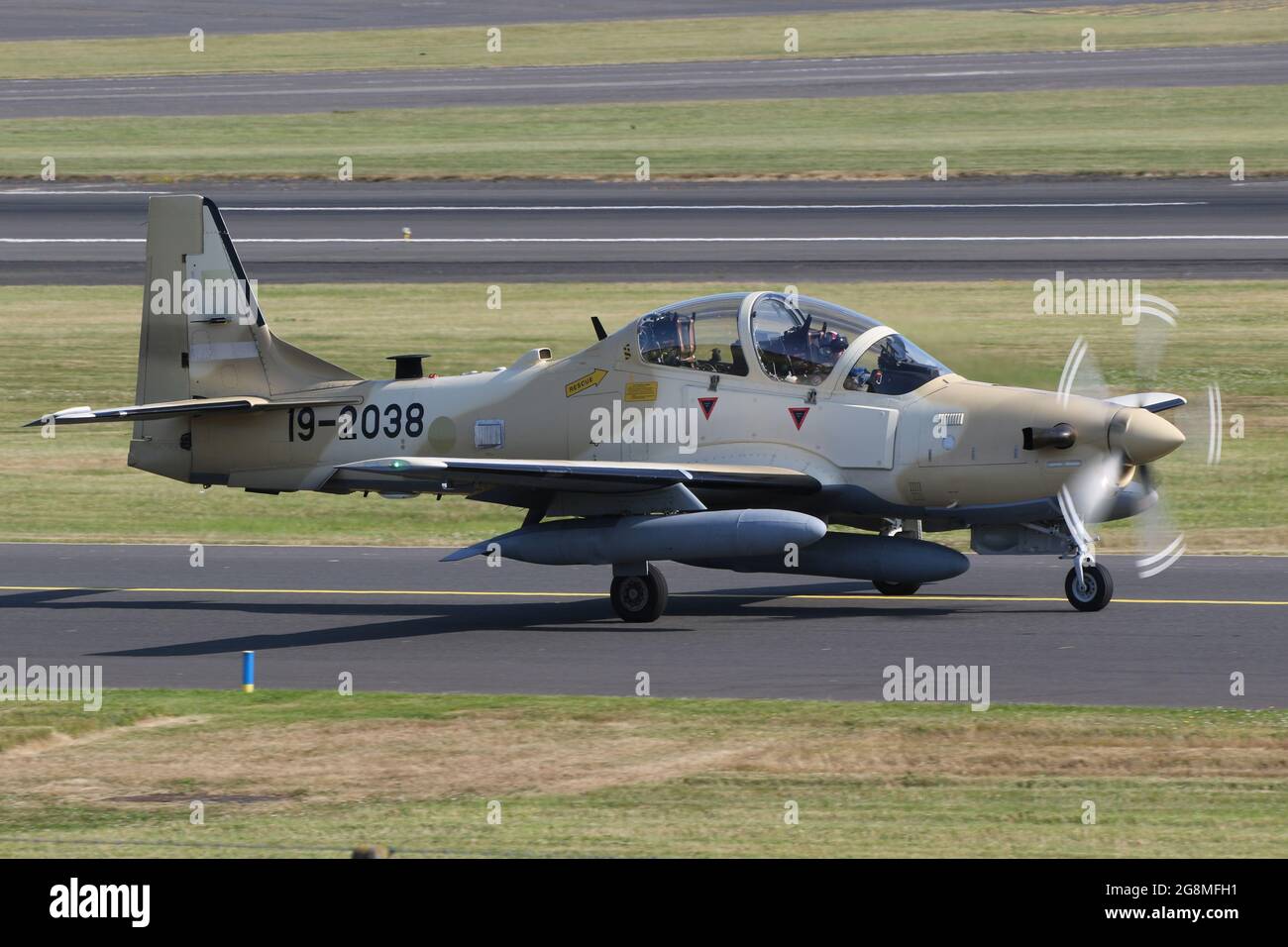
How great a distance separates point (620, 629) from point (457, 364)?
1491 cm

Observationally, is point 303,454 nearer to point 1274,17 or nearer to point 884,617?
point 884,617

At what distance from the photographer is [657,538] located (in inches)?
677

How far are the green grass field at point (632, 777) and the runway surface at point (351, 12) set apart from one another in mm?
72406

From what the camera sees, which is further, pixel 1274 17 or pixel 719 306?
pixel 1274 17

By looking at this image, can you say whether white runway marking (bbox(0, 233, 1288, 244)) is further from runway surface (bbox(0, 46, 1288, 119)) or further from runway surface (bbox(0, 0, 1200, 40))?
runway surface (bbox(0, 0, 1200, 40))

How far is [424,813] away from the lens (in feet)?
36.9

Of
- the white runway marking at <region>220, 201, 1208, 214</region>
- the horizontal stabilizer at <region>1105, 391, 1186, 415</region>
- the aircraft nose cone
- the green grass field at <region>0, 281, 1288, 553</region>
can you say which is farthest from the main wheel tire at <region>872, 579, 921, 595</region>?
the white runway marking at <region>220, 201, 1208, 214</region>

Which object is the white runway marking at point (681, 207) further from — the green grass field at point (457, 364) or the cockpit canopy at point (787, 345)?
the cockpit canopy at point (787, 345)

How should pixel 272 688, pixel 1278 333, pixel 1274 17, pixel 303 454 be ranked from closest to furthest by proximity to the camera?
pixel 272 688 < pixel 303 454 < pixel 1278 333 < pixel 1274 17

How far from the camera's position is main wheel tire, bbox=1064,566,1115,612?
17.3m

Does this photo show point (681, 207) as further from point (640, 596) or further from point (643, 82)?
point (640, 596)

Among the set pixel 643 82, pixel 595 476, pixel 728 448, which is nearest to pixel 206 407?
pixel 595 476
